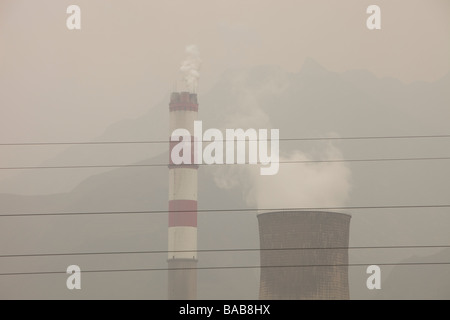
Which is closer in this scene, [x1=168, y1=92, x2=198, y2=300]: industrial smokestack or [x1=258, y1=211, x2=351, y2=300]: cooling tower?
[x1=258, y1=211, x2=351, y2=300]: cooling tower

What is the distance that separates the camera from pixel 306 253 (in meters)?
15.5

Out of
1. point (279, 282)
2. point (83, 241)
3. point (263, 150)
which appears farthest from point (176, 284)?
point (263, 150)

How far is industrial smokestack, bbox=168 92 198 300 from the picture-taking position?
692 inches

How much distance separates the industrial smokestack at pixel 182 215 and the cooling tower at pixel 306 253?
2493 millimetres

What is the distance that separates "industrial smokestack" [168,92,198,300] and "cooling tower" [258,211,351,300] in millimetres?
2493

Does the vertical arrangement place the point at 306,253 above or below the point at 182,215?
below

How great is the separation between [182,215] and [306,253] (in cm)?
383

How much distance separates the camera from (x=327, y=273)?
14570mm

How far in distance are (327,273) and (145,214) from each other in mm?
4996

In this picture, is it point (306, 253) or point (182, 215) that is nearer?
point (306, 253)

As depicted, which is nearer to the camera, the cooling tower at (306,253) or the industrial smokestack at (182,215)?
the cooling tower at (306,253)

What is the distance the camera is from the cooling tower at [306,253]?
Answer: 1409 cm
